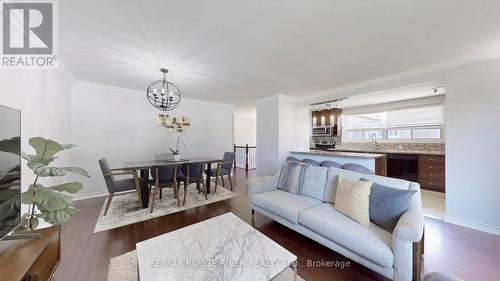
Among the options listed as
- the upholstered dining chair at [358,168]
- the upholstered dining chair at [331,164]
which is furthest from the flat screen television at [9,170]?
the upholstered dining chair at [358,168]

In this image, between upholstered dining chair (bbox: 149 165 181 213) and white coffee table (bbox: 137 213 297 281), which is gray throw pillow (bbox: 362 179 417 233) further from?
upholstered dining chair (bbox: 149 165 181 213)

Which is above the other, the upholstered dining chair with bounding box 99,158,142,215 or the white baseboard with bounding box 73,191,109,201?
the upholstered dining chair with bounding box 99,158,142,215

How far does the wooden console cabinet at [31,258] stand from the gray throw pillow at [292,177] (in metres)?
2.49

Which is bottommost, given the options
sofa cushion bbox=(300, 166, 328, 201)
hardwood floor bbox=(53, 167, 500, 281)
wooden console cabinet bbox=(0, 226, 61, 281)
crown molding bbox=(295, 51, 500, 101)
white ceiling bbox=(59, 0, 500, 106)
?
hardwood floor bbox=(53, 167, 500, 281)

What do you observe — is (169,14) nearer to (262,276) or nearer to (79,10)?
(79,10)

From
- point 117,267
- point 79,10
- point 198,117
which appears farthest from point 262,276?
point 198,117

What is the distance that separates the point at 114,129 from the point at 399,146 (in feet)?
24.9

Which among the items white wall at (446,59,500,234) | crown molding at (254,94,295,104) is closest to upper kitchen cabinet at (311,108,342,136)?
crown molding at (254,94,295,104)

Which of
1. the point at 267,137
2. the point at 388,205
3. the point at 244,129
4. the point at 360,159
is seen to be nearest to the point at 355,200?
the point at 388,205

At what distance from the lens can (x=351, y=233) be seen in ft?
5.18

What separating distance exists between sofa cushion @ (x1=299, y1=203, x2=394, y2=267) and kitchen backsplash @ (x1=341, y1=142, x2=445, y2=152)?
4.58 m

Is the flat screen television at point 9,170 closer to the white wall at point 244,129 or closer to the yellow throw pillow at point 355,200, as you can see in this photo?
the yellow throw pillow at point 355,200

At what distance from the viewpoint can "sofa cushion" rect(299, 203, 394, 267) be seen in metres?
1.41

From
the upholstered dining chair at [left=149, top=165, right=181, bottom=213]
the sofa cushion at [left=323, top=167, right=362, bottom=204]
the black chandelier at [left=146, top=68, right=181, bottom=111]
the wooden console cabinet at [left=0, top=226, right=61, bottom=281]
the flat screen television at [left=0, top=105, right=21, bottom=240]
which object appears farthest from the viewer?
the upholstered dining chair at [left=149, top=165, right=181, bottom=213]
